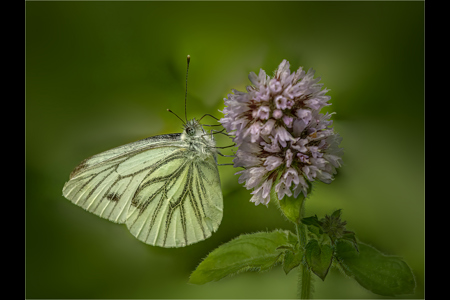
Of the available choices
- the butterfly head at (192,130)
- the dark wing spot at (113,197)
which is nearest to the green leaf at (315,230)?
the butterfly head at (192,130)

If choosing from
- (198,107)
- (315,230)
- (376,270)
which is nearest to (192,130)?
(198,107)

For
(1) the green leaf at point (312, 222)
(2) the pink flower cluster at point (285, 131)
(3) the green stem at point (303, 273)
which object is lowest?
(3) the green stem at point (303, 273)

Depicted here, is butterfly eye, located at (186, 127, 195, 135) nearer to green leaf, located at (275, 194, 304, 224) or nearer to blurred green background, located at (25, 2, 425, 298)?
blurred green background, located at (25, 2, 425, 298)

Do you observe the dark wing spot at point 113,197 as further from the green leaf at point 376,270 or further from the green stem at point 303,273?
the green leaf at point 376,270

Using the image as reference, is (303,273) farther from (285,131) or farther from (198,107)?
(198,107)

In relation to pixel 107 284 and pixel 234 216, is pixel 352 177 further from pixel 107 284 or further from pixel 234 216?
pixel 107 284

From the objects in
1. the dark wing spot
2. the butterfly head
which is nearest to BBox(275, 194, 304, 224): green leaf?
the butterfly head
